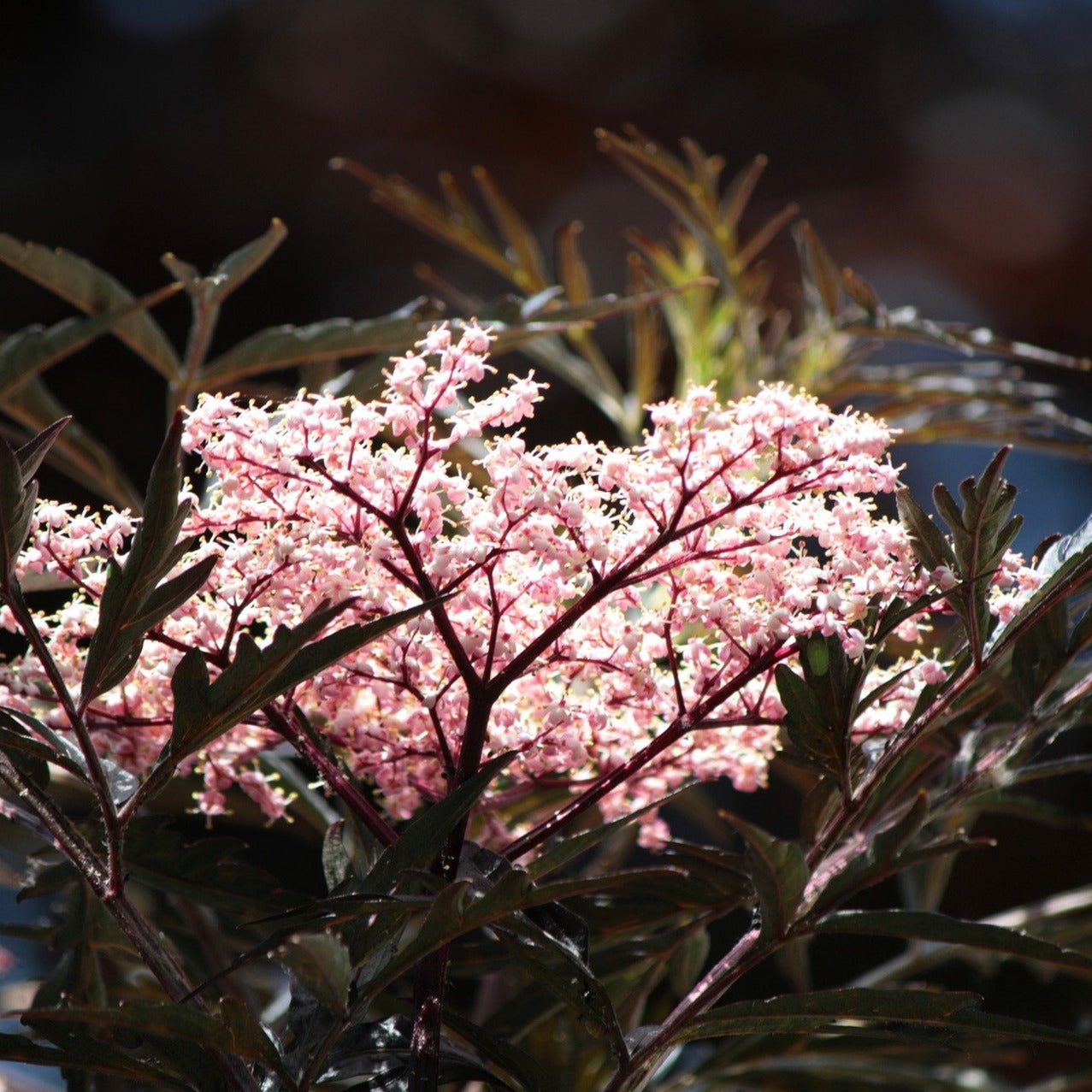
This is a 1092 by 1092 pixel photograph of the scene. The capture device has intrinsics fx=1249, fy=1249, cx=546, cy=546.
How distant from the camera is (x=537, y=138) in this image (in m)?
2.44

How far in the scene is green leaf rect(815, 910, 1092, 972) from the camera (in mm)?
437

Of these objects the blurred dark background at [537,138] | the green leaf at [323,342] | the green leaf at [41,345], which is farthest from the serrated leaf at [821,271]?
the blurred dark background at [537,138]

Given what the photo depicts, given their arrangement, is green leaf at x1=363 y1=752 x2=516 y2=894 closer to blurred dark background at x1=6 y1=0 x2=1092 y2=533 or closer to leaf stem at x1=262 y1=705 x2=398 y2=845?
leaf stem at x1=262 y1=705 x2=398 y2=845

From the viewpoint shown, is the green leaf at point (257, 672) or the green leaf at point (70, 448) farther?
the green leaf at point (70, 448)

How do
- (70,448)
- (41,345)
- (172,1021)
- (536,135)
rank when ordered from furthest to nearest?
(536,135) < (70,448) < (41,345) < (172,1021)

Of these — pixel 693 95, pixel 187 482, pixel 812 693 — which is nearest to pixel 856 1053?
pixel 812 693

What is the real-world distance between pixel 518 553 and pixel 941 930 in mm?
204

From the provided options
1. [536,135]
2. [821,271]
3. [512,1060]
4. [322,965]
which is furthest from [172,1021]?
[536,135]

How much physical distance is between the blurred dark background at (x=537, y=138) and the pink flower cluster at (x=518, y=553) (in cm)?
148

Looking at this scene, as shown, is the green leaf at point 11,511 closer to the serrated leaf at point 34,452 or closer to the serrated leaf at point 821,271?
the serrated leaf at point 34,452

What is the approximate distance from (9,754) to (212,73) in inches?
81.8

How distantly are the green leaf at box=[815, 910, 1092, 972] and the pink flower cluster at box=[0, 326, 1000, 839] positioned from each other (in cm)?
9

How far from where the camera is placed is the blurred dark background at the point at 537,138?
2168 mm

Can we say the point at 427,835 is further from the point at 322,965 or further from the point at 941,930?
the point at 941,930
